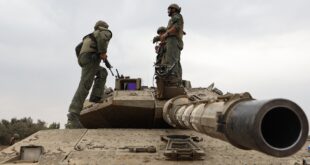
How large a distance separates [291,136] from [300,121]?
0.11 metres

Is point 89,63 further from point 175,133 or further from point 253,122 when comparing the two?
point 253,122

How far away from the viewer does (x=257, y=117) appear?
8.20ft

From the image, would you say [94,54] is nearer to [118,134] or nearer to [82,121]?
[82,121]

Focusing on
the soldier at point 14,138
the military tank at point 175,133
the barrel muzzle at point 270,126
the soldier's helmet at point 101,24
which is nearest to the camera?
the barrel muzzle at point 270,126

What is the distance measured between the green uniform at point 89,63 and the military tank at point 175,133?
1.30 ft

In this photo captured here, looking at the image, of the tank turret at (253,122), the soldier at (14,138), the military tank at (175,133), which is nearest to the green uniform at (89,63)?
the military tank at (175,133)

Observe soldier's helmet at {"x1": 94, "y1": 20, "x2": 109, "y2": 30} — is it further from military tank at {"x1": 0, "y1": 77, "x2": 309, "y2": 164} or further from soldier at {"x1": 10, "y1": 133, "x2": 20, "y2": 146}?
soldier at {"x1": 10, "y1": 133, "x2": 20, "y2": 146}

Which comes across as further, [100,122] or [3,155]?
[100,122]

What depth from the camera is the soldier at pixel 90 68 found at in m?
8.19

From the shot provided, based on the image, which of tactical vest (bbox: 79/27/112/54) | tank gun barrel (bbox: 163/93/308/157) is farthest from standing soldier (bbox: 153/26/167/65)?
tank gun barrel (bbox: 163/93/308/157)

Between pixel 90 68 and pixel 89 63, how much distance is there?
0.34 ft

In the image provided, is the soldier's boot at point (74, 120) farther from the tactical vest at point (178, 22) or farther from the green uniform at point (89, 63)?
the tactical vest at point (178, 22)

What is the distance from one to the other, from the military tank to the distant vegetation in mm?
15491

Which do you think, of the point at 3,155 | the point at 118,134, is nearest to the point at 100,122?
the point at 118,134
